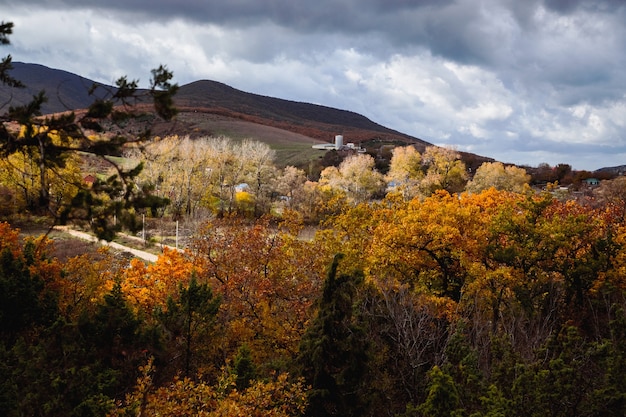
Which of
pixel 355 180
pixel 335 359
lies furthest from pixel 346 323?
pixel 355 180

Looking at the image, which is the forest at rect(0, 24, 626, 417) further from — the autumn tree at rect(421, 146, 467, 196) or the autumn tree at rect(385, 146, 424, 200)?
the autumn tree at rect(385, 146, 424, 200)

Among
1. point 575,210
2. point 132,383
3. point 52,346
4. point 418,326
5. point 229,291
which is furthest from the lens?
point 575,210

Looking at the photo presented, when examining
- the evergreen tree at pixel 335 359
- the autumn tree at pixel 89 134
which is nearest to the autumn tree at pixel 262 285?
the evergreen tree at pixel 335 359

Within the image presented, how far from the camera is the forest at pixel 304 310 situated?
775 centimetres

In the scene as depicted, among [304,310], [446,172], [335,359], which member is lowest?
[304,310]

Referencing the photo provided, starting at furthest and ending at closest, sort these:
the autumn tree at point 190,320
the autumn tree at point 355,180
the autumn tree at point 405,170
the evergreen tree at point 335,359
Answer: the autumn tree at point 405,170 < the autumn tree at point 355,180 < the autumn tree at point 190,320 < the evergreen tree at point 335,359

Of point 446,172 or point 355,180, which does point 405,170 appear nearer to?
point 446,172

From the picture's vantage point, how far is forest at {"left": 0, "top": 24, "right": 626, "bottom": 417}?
775 centimetres

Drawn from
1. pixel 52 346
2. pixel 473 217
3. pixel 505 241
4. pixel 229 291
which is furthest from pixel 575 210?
pixel 52 346

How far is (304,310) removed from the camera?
21.3 meters

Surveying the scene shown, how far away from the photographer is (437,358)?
18781 mm

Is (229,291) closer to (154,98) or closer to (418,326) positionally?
(418,326)

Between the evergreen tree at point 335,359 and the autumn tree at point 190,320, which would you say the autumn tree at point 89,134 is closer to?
the evergreen tree at point 335,359

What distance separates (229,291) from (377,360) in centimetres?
888
